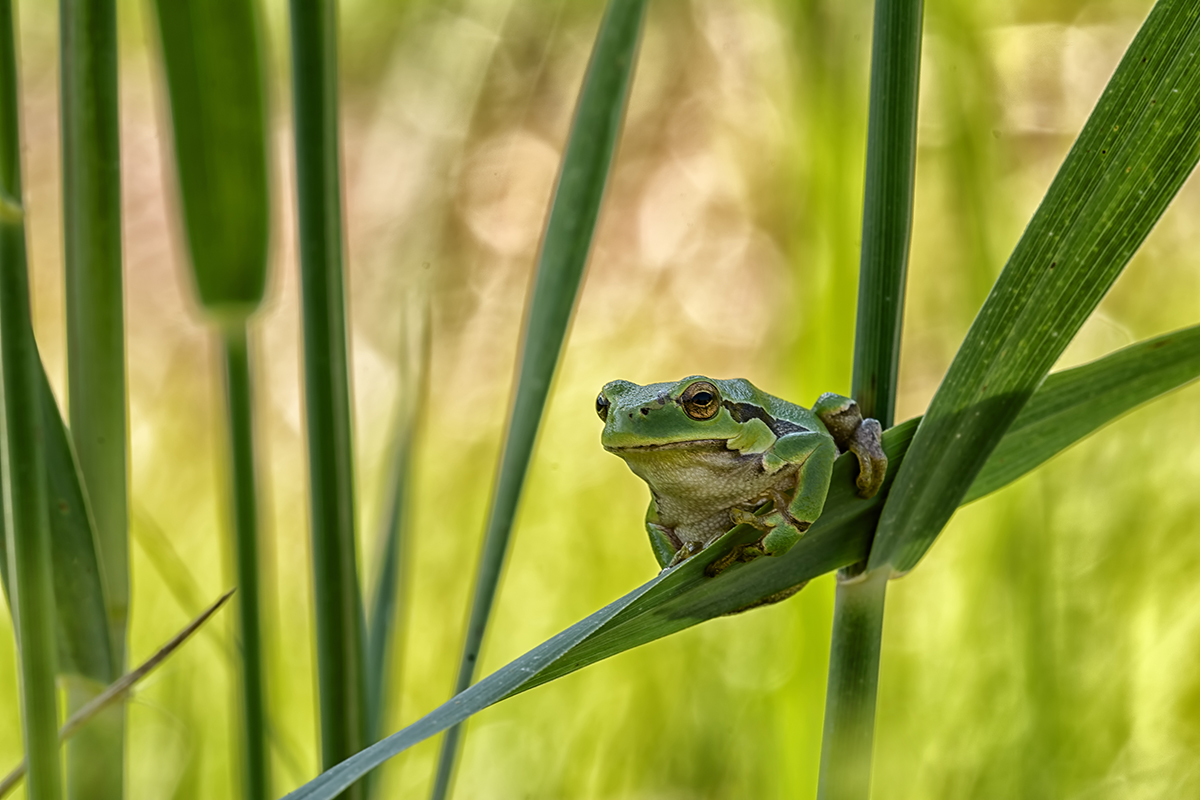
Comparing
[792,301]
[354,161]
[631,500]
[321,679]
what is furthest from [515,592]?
[354,161]

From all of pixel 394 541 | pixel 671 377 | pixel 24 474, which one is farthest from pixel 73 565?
pixel 671 377

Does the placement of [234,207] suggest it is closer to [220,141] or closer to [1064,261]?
[220,141]

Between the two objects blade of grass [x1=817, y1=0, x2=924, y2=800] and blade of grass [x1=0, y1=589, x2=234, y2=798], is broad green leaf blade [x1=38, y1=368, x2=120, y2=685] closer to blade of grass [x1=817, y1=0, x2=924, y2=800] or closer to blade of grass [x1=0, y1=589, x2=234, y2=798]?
blade of grass [x1=0, y1=589, x2=234, y2=798]

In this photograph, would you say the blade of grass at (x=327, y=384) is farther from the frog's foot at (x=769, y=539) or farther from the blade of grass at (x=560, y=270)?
the frog's foot at (x=769, y=539)

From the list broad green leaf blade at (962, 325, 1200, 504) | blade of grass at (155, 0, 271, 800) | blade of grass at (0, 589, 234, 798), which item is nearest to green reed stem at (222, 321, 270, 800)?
blade of grass at (155, 0, 271, 800)

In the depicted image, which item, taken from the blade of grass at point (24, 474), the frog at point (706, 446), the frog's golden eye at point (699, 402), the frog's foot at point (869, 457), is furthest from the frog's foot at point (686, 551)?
the blade of grass at point (24, 474)
